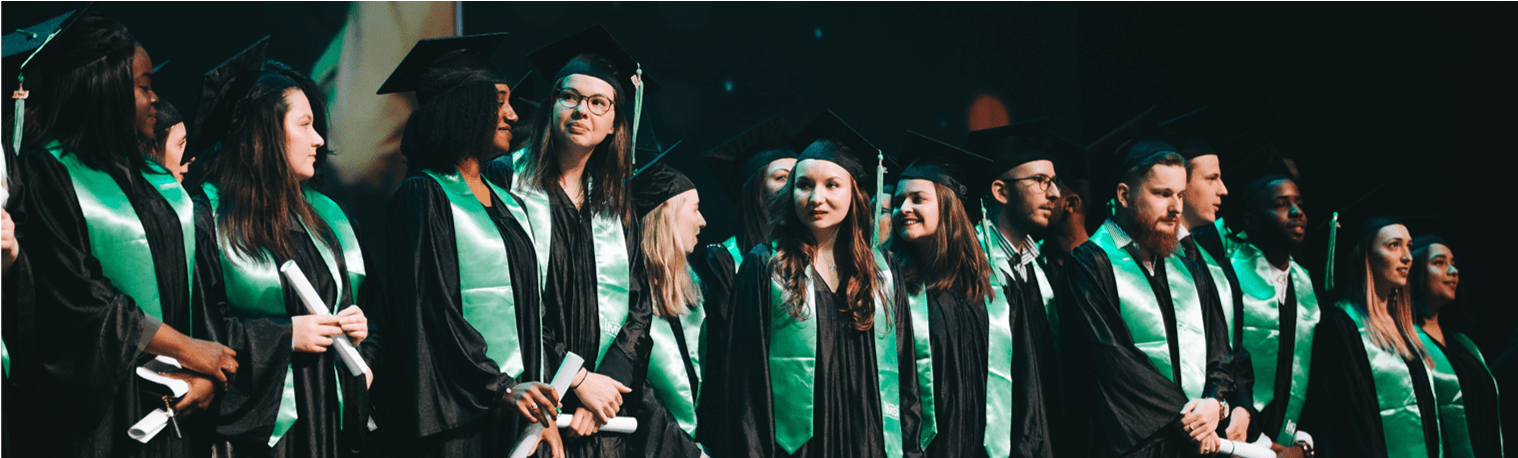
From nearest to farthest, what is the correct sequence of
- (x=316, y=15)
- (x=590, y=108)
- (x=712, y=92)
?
(x=590, y=108) → (x=316, y=15) → (x=712, y=92)

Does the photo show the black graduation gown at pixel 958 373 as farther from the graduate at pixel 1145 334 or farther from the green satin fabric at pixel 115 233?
the green satin fabric at pixel 115 233

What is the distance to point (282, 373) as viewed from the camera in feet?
8.04

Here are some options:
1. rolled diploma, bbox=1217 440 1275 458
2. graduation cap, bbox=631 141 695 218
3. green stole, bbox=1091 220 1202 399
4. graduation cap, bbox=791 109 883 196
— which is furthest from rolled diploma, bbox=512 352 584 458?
rolled diploma, bbox=1217 440 1275 458

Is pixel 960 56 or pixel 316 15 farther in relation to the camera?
pixel 960 56

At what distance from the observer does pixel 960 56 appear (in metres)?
5.36

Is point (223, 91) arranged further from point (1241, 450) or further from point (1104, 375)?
point (1241, 450)

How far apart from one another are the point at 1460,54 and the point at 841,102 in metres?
2.62

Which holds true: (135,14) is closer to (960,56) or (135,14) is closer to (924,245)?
(924,245)

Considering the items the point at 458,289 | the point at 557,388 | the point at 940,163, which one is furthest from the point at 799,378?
A: the point at 458,289

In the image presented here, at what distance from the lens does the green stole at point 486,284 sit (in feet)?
9.02

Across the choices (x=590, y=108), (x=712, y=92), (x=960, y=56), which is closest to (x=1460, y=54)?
(x=960, y=56)

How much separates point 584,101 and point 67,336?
1.38m

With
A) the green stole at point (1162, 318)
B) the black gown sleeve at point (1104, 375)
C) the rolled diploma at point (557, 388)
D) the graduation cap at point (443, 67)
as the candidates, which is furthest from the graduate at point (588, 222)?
the green stole at point (1162, 318)

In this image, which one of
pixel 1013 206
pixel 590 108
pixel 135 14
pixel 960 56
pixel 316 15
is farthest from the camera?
pixel 960 56
